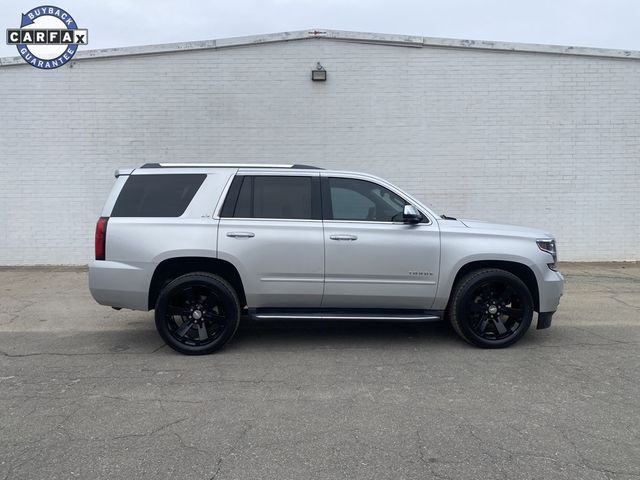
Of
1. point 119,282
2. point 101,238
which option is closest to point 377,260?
point 119,282

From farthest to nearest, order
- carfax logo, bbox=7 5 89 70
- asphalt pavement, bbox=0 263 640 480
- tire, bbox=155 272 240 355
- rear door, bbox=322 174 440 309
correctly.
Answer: carfax logo, bbox=7 5 89 70
rear door, bbox=322 174 440 309
tire, bbox=155 272 240 355
asphalt pavement, bbox=0 263 640 480

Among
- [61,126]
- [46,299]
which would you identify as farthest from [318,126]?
[46,299]

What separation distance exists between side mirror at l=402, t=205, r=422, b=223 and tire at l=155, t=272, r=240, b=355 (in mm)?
1976

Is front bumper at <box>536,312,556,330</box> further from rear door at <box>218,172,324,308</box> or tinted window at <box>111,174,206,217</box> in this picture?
tinted window at <box>111,174,206,217</box>

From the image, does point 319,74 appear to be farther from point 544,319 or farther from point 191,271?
point 544,319

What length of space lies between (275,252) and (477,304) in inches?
89.1

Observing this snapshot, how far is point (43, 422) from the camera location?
4066 mm

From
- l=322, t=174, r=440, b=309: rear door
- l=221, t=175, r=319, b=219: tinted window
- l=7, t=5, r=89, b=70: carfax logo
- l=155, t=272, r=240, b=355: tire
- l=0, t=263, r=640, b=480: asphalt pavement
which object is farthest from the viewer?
l=7, t=5, r=89, b=70: carfax logo

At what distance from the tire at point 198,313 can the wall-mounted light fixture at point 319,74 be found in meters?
6.69

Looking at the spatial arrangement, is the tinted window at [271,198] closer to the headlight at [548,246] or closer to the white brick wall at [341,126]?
the headlight at [548,246]

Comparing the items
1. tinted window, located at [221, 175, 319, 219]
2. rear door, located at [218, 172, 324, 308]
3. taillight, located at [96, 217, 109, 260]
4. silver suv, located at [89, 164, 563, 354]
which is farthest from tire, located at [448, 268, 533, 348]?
taillight, located at [96, 217, 109, 260]

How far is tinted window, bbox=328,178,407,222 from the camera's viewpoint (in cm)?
584

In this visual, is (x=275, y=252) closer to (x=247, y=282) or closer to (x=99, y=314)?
(x=247, y=282)

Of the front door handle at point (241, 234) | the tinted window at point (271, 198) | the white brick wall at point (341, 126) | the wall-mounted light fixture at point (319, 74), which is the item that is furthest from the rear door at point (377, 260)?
the wall-mounted light fixture at point (319, 74)
